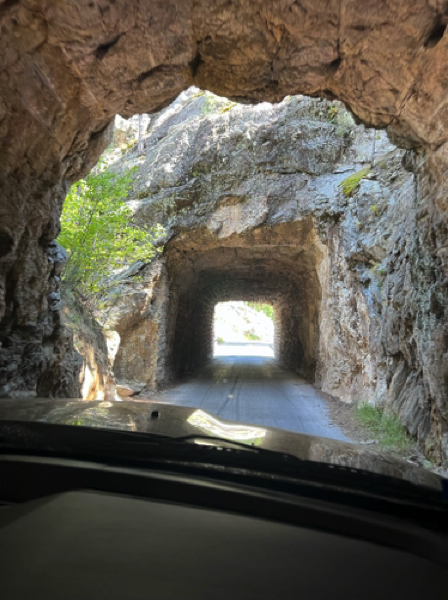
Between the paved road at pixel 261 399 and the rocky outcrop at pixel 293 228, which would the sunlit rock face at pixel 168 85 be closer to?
the rocky outcrop at pixel 293 228

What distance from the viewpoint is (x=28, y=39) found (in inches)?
134

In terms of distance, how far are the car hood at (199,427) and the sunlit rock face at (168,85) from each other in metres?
2.02

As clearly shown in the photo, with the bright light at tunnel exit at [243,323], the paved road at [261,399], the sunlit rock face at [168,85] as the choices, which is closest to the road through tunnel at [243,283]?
the paved road at [261,399]

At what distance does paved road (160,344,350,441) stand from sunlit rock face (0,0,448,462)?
9.12ft

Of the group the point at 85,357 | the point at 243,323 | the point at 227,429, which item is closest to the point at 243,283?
the point at 85,357

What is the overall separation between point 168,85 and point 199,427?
153 inches

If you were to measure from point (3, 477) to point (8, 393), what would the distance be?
2.58 metres

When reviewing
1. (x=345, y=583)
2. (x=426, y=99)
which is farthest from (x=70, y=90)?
(x=345, y=583)

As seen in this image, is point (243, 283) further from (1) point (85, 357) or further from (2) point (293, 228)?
(1) point (85, 357)

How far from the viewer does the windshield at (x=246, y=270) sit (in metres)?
5.80

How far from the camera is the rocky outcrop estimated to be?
7531 millimetres

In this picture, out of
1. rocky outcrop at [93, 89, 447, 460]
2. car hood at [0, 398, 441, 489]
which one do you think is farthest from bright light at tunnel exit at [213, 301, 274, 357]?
car hood at [0, 398, 441, 489]

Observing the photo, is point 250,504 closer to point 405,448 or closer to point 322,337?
point 405,448

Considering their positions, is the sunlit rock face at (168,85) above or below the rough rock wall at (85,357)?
above
